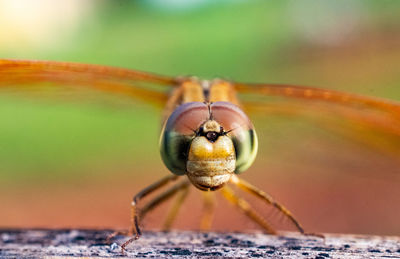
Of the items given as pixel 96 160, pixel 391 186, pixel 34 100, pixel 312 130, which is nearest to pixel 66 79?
pixel 34 100

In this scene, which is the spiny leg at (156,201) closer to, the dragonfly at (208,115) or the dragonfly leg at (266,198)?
the dragonfly at (208,115)

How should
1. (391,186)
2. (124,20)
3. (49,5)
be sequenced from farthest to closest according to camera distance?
(124,20), (49,5), (391,186)

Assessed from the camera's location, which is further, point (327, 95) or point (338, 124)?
point (338, 124)

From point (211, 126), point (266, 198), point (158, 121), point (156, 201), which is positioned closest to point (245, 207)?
point (266, 198)

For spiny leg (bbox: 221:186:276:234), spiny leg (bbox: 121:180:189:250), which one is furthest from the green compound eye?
spiny leg (bbox: 221:186:276:234)

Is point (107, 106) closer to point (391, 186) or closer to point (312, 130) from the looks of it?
point (312, 130)

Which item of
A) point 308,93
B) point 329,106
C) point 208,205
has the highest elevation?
point 329,106

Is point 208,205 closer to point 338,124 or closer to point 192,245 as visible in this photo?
point 338,124
